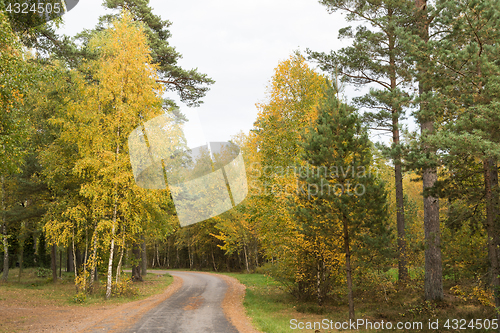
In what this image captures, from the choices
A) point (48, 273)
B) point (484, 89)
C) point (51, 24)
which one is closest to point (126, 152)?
point (51, 24)

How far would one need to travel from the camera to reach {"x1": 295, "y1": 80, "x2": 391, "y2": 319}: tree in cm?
1036

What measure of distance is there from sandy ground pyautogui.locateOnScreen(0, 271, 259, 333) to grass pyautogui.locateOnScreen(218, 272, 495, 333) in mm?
681

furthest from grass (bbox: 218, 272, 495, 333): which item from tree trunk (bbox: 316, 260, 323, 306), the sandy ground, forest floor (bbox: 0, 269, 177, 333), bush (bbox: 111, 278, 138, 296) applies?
bush (bbox: 111, 278, 138, 296)

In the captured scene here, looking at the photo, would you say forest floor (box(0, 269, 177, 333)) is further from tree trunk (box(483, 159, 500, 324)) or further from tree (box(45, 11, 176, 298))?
tree trunk (box(483, 159, 500, 324))

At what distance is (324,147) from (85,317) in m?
9.90

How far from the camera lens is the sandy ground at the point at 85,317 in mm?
9508

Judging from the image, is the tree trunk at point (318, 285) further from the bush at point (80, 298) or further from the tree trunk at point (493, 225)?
the bush at point (80, 298)

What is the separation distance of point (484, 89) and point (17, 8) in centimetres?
1408

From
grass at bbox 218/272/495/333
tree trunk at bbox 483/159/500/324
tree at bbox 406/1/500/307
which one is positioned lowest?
grass at bbox 218/272/495/333

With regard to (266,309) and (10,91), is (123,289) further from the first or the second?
(10,91)

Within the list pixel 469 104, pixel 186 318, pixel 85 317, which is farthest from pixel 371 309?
pixel 85 317

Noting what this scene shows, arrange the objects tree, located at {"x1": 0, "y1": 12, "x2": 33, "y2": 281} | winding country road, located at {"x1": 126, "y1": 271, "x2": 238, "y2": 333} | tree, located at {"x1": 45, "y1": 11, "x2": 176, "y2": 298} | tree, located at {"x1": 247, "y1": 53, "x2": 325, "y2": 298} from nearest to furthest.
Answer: tree, located at {"x1": 0, "y1": 12, "x2": 33, "y2": 281}, winding country road, located at {"x1": 126, "y1": 271, "x2": 238, "y2": 333}, tree, located at {"x1": 247, "y1": 53, "x2": 325, "y2": 298}, tree, located at {"x1": 45, "y1": 11, "x2": 176, "y2": 298}

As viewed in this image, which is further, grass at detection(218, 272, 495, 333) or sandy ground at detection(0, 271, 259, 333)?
grass at detection(218, 272, 495, 333)

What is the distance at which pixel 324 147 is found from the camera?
34.6 feet
